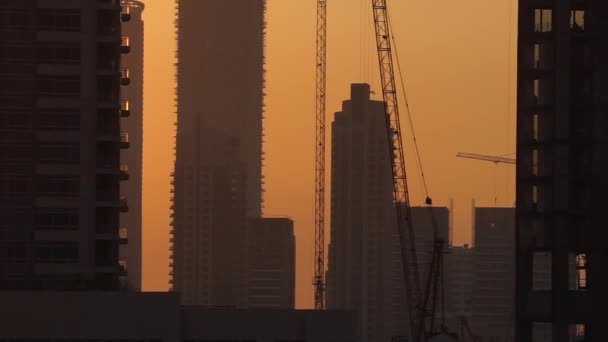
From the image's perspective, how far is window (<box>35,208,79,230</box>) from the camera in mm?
131500

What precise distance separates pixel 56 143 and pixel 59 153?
0.84m

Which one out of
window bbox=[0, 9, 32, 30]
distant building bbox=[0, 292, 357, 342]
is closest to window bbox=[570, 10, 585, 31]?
distant building bbox=[0, 292, 357, 342]

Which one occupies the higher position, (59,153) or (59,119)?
(59,119)

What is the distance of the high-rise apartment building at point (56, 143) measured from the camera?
130875mm

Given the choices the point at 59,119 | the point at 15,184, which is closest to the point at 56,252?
the point at 15,184

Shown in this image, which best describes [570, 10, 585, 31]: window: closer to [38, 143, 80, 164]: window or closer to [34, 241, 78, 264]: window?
[38, 143, 80, 164]: window

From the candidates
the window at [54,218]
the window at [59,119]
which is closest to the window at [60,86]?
the window at [59,119]

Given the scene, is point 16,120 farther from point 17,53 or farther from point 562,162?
point 562,162

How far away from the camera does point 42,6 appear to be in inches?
5202

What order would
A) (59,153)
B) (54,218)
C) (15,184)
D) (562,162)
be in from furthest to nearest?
(59,153) → (15,184) → (54,218) → (562,162)

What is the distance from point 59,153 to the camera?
133 m

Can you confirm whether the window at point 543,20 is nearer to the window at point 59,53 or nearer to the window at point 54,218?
the window at point 59,53

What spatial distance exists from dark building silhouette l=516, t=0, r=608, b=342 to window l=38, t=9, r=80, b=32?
33255mm

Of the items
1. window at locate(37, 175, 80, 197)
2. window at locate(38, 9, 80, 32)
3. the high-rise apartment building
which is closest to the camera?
the high-rise apartment building
